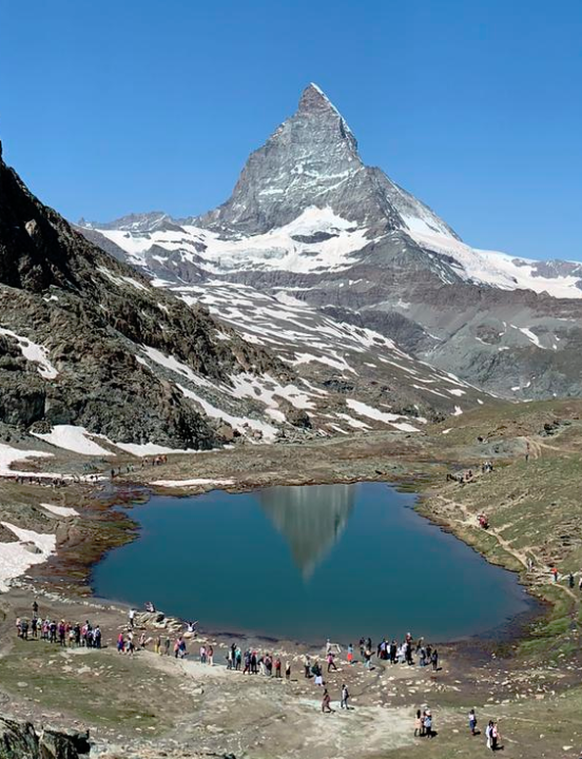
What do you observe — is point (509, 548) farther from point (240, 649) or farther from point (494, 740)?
point (494, 740)

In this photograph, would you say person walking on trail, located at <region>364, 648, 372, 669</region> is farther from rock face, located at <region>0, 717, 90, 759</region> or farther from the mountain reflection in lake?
rock face, located at <region>0, 717, 90, 759</region>

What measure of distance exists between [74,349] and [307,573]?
280 feet

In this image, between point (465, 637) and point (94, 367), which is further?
point (94, 367)

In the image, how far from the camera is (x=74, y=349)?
485 ft

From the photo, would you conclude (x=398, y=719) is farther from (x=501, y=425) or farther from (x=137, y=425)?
(x=501, y=425)

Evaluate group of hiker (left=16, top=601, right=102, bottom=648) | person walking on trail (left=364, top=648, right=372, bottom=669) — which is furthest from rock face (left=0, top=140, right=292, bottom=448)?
person walking on trail (left=364, top=648, right=372, bottom=669)

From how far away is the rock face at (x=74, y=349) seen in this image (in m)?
137

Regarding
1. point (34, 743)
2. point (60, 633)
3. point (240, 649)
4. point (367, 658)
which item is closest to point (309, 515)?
point (240, 649)

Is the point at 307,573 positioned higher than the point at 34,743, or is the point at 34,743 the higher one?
the point at 34,743

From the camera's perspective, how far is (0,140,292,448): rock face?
13712 cm

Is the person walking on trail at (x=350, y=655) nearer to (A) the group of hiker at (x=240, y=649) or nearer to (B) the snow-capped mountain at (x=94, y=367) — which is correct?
(A) the group of hiker at (x=240, y=649)

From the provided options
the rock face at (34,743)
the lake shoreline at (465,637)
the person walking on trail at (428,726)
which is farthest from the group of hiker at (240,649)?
the rock face at (34,743)

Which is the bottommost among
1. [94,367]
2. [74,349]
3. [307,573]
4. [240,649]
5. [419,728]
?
[240,649]

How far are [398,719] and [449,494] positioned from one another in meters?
72.2
